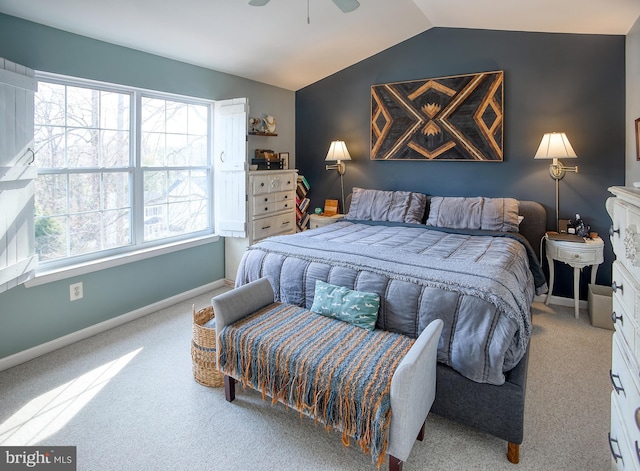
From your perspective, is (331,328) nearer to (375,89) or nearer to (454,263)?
(454,263)

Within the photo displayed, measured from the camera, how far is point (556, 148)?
345cm

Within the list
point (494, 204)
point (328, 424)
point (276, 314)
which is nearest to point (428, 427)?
point (328, 424)

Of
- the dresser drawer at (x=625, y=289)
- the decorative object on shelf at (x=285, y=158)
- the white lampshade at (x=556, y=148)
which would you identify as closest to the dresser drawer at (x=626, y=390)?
the dresser drawer at (x=625, y=289)

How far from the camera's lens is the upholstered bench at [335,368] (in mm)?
1617

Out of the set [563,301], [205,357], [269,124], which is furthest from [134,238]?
[563,301]

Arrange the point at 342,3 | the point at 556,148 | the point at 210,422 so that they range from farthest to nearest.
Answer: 1. the point at 556,148
2. the point at 342,3
3. the point at 210,422

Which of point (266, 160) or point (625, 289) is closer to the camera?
point (625, 289)

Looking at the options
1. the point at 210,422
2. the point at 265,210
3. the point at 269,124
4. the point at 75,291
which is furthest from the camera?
the point at 269,124

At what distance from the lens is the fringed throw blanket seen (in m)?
1.66

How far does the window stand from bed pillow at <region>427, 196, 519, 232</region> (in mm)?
2463

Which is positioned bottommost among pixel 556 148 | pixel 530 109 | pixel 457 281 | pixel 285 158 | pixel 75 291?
pixel 75 291

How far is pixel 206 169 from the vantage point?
424cm

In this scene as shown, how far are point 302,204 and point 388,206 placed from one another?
4.69ft

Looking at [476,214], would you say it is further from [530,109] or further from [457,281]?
[457,281]
